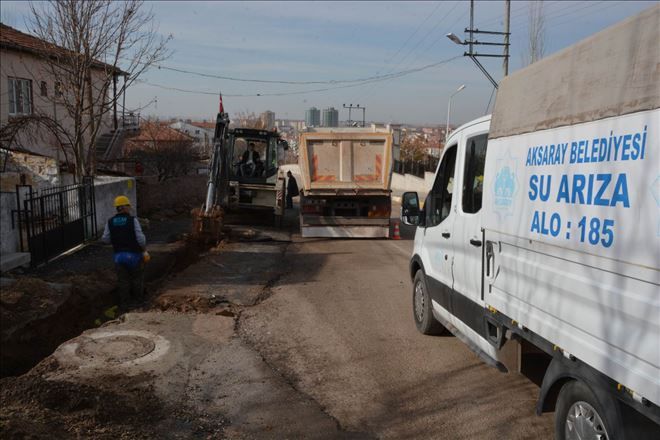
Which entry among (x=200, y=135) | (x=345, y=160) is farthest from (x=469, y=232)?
(x=200, y=135)

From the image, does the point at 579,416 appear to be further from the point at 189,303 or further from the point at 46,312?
the point at 46,312

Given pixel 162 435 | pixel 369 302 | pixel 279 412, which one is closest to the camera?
pixel 162 435

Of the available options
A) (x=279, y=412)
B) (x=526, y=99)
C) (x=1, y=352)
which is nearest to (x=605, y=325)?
(x=526, y=99)

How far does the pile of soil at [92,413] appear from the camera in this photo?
4.11 m

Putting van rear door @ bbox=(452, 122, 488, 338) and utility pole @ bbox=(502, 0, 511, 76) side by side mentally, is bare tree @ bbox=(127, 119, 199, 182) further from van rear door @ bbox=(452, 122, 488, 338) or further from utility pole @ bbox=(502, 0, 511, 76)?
van rear door @ bbox=(452, 122, 488, 338)

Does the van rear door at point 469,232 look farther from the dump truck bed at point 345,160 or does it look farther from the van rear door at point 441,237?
the dump truck bed at point 345,160

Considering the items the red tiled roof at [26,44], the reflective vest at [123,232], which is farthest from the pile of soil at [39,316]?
the red tiled roof at [26,44]

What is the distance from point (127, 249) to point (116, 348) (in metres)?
2.78

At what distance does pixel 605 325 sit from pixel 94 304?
8.01 metres

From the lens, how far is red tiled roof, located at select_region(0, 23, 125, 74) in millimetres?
14775

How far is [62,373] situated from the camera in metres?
5.38

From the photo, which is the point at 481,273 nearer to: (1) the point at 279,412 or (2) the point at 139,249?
(1) the point at 279,412

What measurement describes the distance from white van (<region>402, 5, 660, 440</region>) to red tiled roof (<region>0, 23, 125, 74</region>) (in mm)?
13128

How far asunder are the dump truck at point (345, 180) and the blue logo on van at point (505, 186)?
10.9 meters
